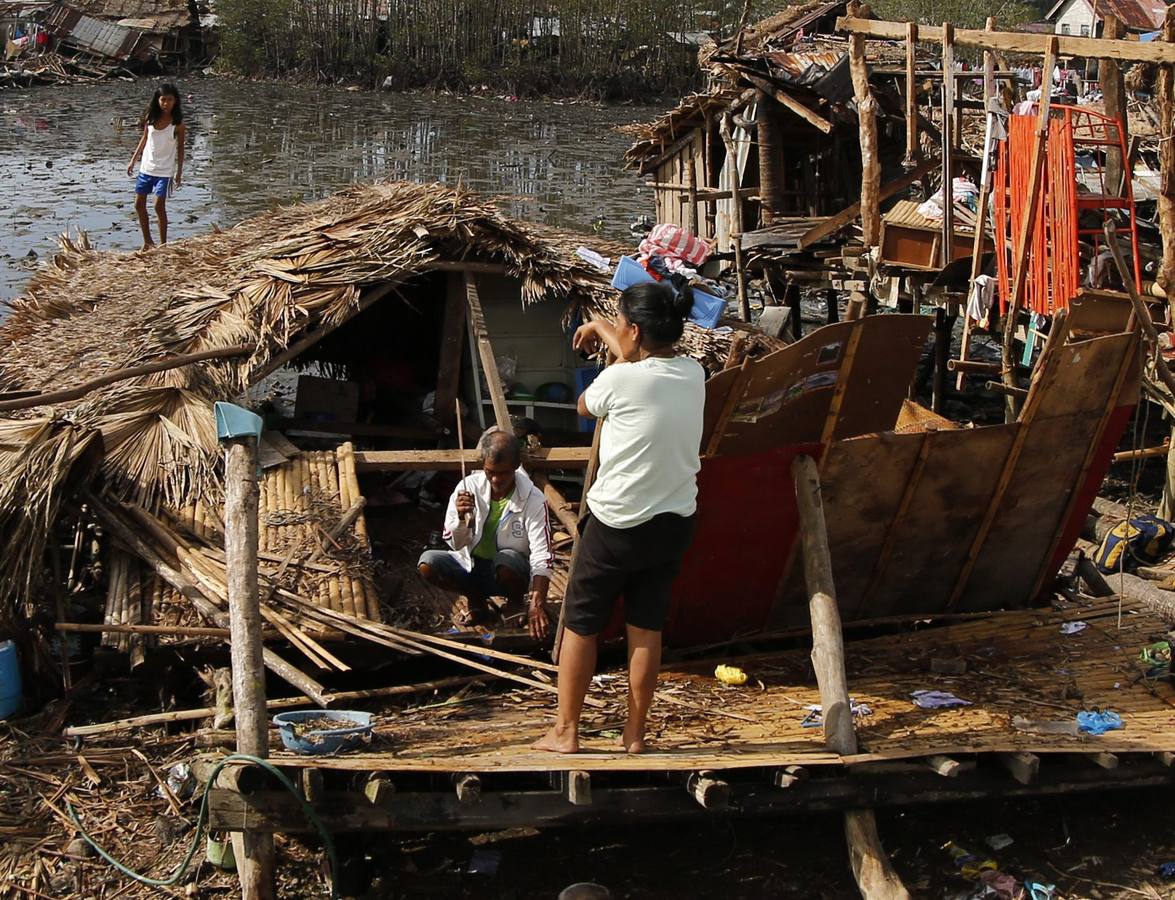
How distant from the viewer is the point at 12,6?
42.3 metres

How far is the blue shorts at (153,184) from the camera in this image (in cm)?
1224

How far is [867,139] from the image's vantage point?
37.0 ft

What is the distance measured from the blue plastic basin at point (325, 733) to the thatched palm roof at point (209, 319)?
6.21 feet

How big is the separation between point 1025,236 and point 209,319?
548 cm

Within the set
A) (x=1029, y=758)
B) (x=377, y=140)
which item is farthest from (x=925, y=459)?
(x=377, y=140)

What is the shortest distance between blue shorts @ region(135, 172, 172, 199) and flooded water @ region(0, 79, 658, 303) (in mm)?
4446

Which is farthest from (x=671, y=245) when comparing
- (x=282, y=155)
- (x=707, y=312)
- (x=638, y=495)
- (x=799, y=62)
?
(x=282, y=155)

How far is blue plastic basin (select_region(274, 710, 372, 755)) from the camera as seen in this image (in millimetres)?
4840

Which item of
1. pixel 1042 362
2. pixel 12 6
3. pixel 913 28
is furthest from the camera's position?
pixel 12 6

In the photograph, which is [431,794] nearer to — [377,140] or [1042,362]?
[1042,362]

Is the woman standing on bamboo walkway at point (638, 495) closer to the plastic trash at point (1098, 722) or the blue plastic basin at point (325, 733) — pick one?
the blue plastic basin at point (325, 733)

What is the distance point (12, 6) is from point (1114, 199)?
138 ft

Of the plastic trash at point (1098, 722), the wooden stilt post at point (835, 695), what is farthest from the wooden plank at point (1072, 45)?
the plastic trash at point (1098, 722)

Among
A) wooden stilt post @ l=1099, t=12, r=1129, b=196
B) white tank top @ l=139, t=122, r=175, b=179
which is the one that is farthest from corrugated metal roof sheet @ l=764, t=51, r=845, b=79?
white tank top @ l=139, t=122, r=175, b=179
